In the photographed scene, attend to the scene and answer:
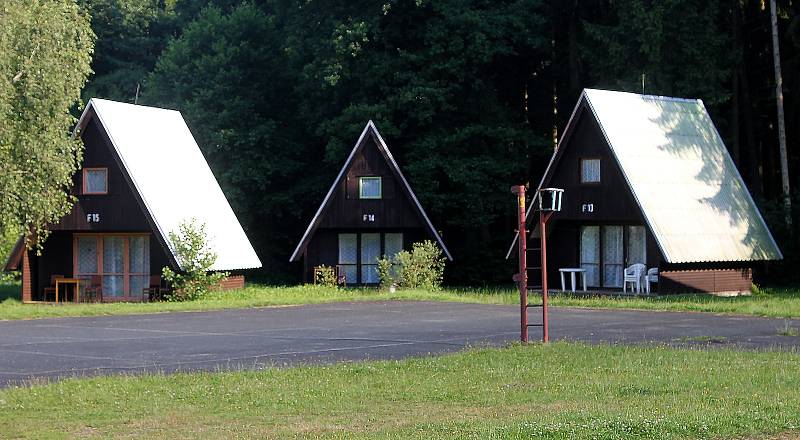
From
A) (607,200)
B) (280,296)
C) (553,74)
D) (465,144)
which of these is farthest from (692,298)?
(553,74)

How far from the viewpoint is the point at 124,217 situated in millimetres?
39906

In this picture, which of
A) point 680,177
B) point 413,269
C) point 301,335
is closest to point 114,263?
point 413,269

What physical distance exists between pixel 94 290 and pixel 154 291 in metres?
2.61

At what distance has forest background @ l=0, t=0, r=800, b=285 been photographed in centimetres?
4672

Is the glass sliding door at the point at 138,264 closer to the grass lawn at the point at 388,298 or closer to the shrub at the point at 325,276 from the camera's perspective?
the grass lawn at the point at 388,298

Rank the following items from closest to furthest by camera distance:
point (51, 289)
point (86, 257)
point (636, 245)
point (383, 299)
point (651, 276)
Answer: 1. point (383, 299)
2. point (651, 276)
3. point (636, 245)
4. point (51, 289)
5. point (86, 257)

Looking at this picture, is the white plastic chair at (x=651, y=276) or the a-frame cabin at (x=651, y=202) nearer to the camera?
the white plastic chair at (x=651, y=276)

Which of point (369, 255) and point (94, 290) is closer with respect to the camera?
point (94, 290)

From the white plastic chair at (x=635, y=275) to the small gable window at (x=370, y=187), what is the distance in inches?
421

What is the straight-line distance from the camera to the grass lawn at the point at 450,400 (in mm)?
12141

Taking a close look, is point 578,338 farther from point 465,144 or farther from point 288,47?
point 288,47

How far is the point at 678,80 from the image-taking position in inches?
1825

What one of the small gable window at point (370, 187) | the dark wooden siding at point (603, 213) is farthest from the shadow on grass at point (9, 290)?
the dark wooden siding at point (603, 213)

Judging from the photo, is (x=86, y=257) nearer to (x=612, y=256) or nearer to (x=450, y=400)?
(x=612, y=256)
